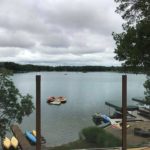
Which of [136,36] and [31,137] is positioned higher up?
[136,36]

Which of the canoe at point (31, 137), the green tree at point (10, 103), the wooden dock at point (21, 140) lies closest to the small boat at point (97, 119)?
the wooden dock at point (21, 140)

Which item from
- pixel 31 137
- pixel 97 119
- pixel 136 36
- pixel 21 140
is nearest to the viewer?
pixel 136 36

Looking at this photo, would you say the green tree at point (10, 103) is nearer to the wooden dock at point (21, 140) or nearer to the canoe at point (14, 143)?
the wooden dock at point (21, 140)

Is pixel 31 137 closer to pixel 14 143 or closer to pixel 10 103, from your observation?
pixel 14 143

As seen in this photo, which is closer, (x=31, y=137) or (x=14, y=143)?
(x=14, y=143)

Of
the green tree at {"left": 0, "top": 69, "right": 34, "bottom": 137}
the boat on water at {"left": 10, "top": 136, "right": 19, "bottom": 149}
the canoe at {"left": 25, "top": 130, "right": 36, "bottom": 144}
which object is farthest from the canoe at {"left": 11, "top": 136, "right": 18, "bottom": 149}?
the green tree at {"left": 0, "top": 69, "right": 34, "bottom": 137}

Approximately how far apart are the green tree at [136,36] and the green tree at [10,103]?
3.78 metres

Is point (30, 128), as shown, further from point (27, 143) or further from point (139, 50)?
point (139, 50)

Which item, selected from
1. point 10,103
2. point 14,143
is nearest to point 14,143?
point 14,143

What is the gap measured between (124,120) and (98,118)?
110 feet

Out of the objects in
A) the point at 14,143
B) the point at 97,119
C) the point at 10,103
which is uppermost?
the point at 10,103

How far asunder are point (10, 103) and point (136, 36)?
459cm

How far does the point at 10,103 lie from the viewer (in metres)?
11.9

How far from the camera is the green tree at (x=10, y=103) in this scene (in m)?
11.8
